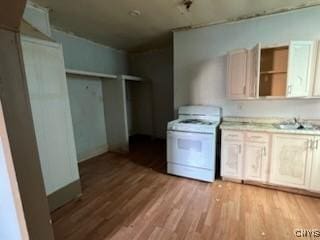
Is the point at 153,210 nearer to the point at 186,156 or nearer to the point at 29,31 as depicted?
the point at 186,156

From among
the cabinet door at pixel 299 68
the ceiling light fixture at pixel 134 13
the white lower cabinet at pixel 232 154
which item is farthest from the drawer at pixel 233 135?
the ceiling light fixture at pixel 134 13

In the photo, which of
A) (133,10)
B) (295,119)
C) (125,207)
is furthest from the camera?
(295,119)

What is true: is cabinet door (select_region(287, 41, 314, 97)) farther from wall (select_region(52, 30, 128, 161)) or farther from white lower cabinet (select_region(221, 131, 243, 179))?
wall (select_region(52, 30, 128, 161))

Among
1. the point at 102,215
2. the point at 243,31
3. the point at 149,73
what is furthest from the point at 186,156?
the point at 149,73

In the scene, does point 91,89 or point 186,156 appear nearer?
point 186,156

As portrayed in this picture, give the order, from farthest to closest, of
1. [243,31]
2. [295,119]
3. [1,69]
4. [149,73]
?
[149,73] → [243,31] → [295,119] → [1,69]

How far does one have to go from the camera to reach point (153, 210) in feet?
7.36

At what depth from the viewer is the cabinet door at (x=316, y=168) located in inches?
90.9

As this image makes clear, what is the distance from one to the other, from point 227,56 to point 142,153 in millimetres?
2704

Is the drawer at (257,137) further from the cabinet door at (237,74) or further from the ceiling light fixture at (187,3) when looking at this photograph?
the ceiling light fixture at (187,3)

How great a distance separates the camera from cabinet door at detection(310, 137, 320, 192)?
231 centimetres

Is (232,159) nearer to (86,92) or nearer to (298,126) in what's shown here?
(298,126)

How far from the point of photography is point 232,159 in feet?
9.15

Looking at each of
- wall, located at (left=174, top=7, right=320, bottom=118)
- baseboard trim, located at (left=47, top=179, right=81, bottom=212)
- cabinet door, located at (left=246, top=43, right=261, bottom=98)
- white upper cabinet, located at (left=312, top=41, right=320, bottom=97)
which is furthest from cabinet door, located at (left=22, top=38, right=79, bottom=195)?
white upper cabinet, located at (left=312, top=41, right=320, bottom=97)
